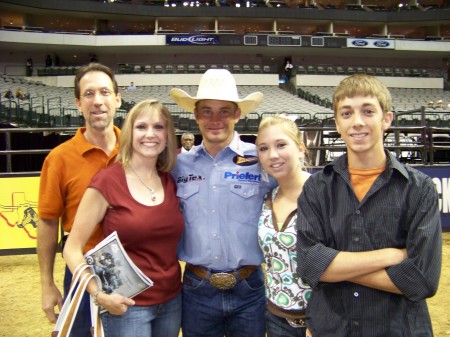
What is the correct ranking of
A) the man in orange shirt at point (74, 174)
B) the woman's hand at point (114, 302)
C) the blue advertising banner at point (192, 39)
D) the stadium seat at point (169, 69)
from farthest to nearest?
the stadium seat at point (169, 69) < the blue advertising banner at point (192, 39) < the man in orange shirt at point (74, 174) < the woman's hand at point (114, 302)

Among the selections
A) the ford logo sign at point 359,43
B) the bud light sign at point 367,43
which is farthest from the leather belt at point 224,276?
the ford logo sign at point 359,43

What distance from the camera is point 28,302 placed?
13.3ft

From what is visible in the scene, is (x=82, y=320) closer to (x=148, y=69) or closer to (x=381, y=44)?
(x=148, y=69)

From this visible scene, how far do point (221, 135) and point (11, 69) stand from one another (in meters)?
27.8

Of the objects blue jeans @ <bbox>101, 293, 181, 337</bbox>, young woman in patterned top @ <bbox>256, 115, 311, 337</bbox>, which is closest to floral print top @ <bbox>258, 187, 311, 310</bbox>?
young woman in patterned top @ <bbox>256, 115, 311, 337</bbox>

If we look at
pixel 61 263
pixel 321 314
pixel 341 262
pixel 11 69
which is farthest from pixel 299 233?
pixel 11 69

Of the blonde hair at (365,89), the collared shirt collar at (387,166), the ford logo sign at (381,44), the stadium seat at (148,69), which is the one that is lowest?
the collared shirt collar at (387,166)

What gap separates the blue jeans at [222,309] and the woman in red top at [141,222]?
0.08 m

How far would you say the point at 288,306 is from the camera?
179cm

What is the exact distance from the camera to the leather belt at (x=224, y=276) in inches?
75.5

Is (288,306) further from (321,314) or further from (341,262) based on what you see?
(341,262)

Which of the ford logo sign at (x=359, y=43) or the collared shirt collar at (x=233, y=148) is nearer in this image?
the collared shirt collar at (x=233, y=148)

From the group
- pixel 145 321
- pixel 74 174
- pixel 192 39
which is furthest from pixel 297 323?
pixel 192 39

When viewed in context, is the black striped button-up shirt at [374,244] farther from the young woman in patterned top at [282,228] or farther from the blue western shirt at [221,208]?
the blue western shirt at [221,208]
